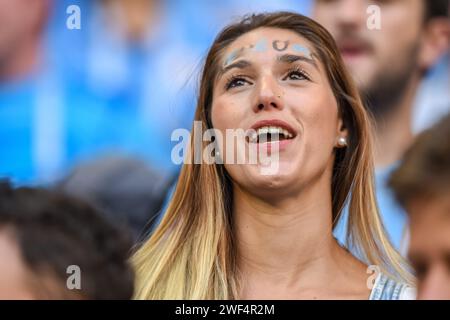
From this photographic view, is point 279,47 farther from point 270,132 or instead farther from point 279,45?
point 270,132

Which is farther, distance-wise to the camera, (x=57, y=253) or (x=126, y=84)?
(x=126, y=84)

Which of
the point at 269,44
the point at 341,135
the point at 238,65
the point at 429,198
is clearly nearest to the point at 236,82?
the point at 238,65

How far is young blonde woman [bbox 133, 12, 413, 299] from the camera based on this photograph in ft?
8.07

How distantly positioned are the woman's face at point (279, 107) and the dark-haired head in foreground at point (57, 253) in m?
0.48

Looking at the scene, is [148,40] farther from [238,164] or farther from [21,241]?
[21,241]

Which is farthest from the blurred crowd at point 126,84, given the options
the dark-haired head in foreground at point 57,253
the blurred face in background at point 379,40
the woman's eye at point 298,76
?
the dark-haired head in foreground at point 57,253

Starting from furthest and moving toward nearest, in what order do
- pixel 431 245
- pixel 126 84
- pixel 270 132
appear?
1. pixel 126 84
2. pixel 270 132
3. pixel 431 245

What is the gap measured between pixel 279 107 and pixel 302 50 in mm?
214

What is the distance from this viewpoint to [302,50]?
8.32ft

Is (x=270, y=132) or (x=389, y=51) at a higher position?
(x=389, y=51)

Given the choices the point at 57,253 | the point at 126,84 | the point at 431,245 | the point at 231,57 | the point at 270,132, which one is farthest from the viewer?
the point at 126,84

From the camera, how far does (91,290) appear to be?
7.48 feet

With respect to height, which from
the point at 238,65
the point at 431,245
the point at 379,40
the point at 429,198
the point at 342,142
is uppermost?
the point at 379,40

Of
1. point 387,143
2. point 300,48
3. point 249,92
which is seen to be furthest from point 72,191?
point 387,143
